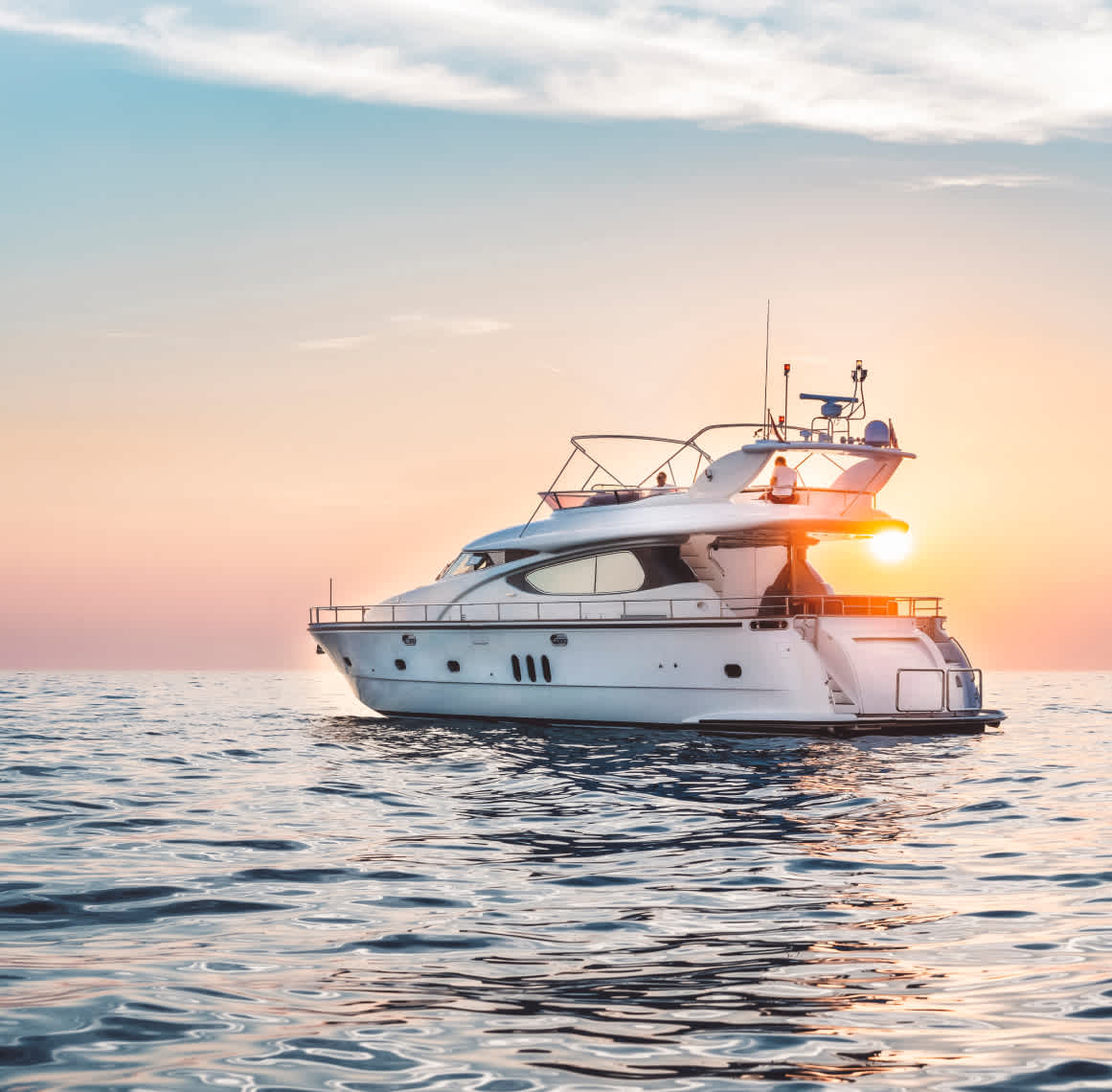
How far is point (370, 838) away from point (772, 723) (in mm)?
10177

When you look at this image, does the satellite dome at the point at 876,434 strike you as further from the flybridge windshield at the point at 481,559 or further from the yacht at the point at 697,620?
the flybridge windshield at the point at 481,559

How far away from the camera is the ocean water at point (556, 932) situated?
16.2 feet

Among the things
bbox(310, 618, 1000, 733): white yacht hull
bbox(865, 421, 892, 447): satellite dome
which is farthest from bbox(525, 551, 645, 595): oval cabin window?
bbox(865, 421, 892, 447): satellite dome

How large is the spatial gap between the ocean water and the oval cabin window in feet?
23.6

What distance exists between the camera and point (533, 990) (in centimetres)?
586

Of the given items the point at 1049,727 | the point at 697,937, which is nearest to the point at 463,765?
the point at 697,937

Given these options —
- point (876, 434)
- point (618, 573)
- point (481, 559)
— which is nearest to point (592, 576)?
point (618, 573)

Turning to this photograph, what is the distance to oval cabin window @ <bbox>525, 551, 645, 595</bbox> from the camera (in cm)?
2262

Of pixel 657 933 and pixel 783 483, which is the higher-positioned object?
pixel 783 483

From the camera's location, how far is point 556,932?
716 centimetres

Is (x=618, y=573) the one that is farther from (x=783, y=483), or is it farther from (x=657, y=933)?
(x=657, y=933)

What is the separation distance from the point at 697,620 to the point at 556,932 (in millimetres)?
13287

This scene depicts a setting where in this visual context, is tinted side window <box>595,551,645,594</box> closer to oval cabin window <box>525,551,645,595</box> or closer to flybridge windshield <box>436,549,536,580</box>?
oval cabin window <box>525,551,645,595</box>

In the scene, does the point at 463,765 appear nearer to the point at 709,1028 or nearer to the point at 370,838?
the point at 370,838
